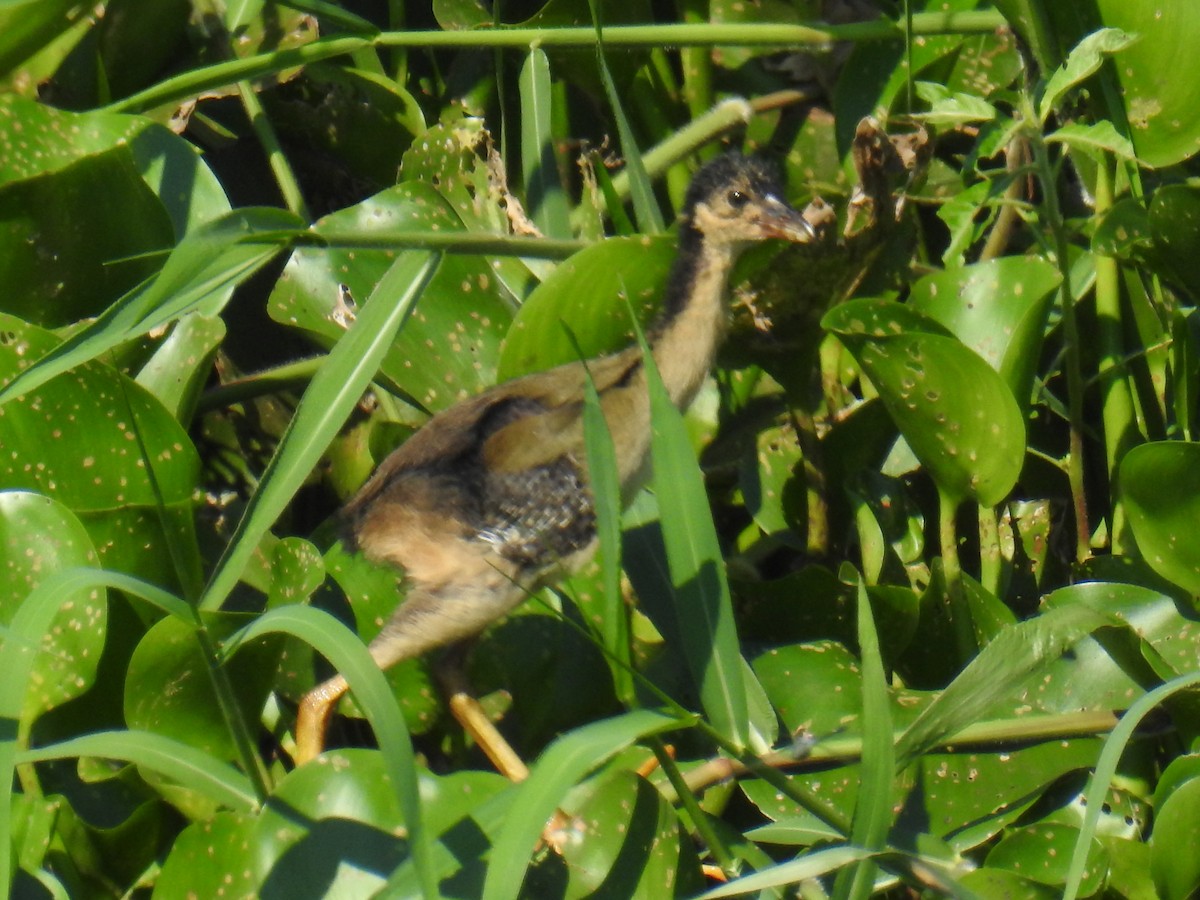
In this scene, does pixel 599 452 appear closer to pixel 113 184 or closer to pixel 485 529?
pixel 485 529

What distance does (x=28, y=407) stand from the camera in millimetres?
2074

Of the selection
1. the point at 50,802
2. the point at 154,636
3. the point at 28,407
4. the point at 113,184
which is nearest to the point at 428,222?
the point at 113,184

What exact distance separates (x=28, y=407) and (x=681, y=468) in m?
0.93

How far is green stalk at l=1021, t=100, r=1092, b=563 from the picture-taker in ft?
6.98

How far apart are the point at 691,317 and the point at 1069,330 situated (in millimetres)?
604

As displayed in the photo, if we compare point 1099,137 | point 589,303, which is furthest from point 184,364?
point 1099,137

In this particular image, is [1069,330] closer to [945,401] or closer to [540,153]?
[945,401]

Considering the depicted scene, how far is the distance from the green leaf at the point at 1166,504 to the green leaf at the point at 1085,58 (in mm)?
486

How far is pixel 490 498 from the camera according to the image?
2389mm

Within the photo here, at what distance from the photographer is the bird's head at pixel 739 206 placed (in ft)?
8.01

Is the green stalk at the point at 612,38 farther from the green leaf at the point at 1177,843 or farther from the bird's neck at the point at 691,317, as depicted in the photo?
the green leaf at the point at 1177,843

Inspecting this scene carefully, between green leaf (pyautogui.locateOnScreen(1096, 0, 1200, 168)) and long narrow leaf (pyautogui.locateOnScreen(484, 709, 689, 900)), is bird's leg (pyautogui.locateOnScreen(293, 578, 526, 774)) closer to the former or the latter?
long narrow leaf (pyautogui.locateOnScreen(484, 709, 689, 900))

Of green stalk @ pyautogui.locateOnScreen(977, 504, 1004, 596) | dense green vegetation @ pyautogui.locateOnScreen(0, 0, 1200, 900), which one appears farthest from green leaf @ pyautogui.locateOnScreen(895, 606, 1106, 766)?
green stalk @ pyautogui.locateOnScreen(977, 504, 1004, 596)

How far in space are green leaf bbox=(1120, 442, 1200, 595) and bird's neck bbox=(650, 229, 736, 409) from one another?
0.73 m
